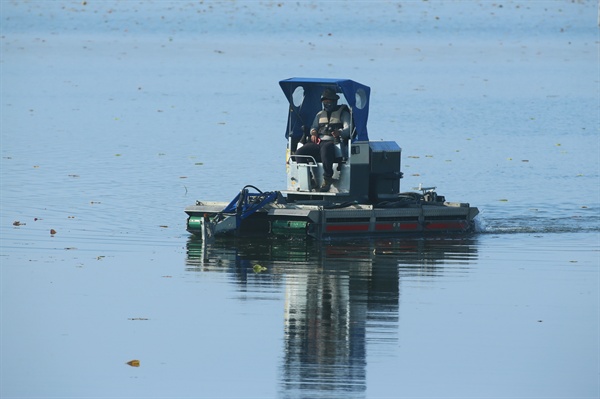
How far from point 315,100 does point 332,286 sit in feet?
18.2

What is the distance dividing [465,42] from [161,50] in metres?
17.5

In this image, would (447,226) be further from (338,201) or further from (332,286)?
(332,286)

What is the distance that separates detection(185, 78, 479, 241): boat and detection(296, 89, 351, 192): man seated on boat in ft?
0.24

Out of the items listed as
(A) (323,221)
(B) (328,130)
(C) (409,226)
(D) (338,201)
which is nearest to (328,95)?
(B) (328,130)

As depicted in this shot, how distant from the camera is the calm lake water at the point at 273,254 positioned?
15.5m

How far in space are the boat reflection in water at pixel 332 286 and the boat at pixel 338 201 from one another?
0.26m

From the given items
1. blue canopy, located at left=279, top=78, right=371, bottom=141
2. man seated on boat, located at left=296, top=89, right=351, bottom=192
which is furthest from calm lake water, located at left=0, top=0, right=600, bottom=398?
blue canopy, located at left=279, top=78, right=371, bottom=141

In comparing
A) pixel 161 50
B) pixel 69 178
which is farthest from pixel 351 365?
pixel 161 50

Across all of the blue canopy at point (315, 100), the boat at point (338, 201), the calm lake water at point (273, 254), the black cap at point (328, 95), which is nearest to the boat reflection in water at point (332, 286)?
the calm lake water at point (273, 254)

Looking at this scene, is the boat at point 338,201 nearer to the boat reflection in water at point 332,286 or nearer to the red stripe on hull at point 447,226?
the red stripe on hull at point 447,226

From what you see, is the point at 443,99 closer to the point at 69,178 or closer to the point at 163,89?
the point at 163,89

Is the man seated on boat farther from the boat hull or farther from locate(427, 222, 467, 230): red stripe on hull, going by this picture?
locate(427, 222, 467, 230): red stripe on hull

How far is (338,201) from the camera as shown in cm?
2391

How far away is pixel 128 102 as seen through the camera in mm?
50688
